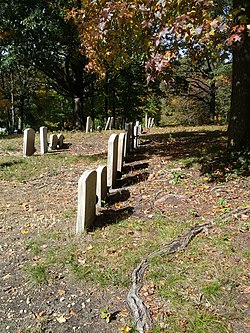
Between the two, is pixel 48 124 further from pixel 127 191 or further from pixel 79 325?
pixel 79 325

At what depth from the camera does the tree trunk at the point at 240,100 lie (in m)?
6.66

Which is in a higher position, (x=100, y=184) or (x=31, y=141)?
(x=31, y=141)

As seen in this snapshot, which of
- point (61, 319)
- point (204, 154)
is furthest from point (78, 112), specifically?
point (61, 319)

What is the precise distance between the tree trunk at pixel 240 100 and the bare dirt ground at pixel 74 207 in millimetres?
804

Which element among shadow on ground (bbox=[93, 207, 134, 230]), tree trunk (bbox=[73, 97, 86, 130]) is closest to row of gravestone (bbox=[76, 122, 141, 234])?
shadow on ground (bbox=[93, 207, 134, 230])

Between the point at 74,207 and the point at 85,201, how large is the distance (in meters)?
1.38

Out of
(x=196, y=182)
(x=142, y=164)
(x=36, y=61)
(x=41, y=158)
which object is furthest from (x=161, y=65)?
(x=36, y=61)

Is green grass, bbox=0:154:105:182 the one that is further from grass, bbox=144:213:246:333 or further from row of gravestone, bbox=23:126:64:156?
grass, bbox=144:213:246:333

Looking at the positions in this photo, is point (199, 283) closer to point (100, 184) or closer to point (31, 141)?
point (100, 184)

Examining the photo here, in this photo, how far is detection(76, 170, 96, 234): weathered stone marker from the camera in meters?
4.57

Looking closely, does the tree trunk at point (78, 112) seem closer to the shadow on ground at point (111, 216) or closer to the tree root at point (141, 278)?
the shadow on ground at point (111, 216)

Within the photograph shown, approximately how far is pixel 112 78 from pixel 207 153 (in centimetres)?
1723

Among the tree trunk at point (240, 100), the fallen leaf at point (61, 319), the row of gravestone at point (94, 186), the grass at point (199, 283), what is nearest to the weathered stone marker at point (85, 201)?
the row of gravestone at point (94, 186)

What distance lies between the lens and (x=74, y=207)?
5.91 metres
